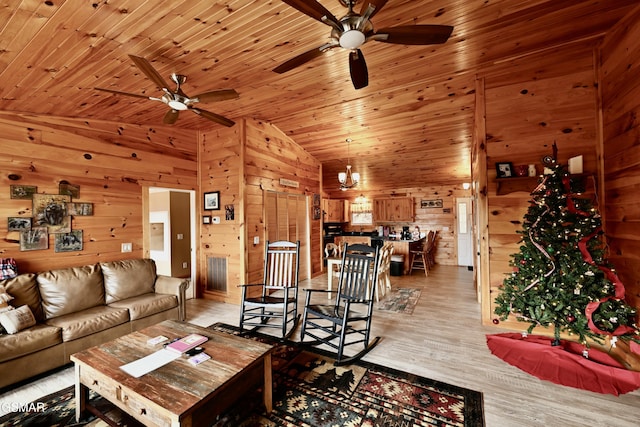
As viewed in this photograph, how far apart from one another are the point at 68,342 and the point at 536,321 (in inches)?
180

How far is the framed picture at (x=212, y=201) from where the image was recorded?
4.62m

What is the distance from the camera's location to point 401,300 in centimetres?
445

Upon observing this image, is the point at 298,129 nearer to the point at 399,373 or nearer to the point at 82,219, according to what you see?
the point at 82,219

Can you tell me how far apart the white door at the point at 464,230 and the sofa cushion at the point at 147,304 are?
7154mm

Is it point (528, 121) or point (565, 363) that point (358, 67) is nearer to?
point (528, 121)

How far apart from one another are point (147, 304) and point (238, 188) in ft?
6.83

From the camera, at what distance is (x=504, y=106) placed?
3330 millimetres

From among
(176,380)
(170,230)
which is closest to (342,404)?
(176,380)

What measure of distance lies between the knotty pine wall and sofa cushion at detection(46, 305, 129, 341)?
172 cm

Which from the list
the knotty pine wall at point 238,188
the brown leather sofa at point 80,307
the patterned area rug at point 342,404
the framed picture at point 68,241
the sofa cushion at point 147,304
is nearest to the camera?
the patterned area rug at point 342,404

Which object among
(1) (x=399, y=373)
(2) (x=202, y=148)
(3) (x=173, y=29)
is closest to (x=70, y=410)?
(1) (x=399, y=373)

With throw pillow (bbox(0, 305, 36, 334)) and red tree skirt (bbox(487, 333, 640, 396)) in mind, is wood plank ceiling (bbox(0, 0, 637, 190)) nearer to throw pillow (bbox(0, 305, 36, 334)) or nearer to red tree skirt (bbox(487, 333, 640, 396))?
throw pillow (bbox(0, 305, 36, 334))

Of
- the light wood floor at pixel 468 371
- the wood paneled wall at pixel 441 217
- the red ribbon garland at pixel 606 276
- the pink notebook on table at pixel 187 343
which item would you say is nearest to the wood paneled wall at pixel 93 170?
the light wood floor at pixel 468 371

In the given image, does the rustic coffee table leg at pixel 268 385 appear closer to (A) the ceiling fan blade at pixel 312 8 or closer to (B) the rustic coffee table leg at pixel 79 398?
(B) the rustic coffee table leg at pixel 79 398
